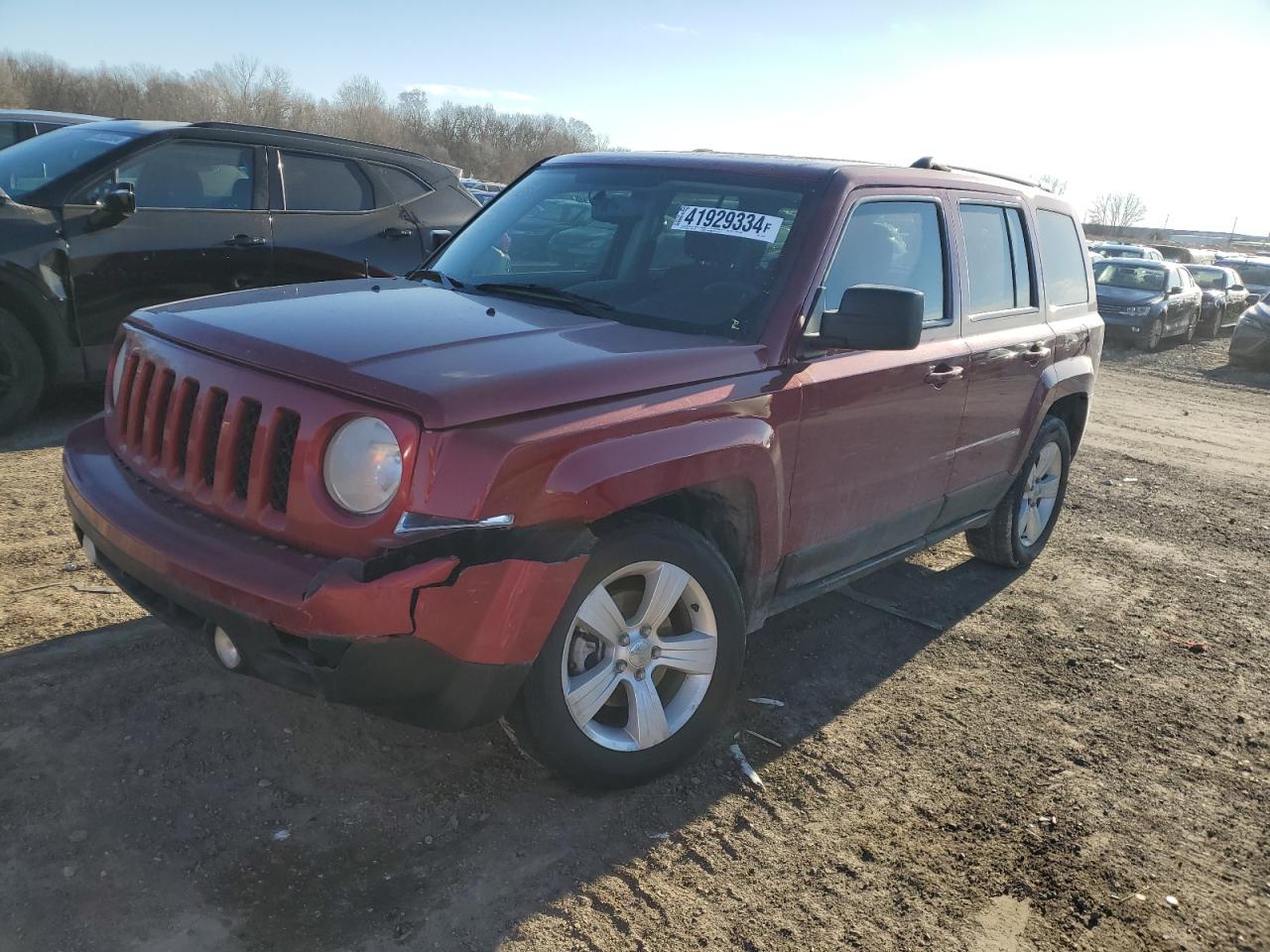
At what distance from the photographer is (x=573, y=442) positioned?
269 centimetres

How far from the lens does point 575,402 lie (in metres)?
2.74

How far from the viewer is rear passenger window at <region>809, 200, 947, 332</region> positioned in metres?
3.66

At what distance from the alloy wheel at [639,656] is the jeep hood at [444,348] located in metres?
0.59

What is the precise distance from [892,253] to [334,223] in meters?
4.64

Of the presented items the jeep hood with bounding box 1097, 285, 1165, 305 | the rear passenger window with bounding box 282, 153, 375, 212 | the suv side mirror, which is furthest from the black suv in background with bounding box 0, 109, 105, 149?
the jeep hood with bounding box 1097, 285, 1165, 305

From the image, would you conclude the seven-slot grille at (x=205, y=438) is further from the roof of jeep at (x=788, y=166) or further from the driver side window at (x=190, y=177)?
the driver side window at (x=190, y=177)

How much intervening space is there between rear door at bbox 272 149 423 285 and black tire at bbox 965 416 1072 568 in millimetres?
4490

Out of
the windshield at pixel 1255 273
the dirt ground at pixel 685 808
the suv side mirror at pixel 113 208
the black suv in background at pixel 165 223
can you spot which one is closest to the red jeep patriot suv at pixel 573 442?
the dirt ground at pixel 685 808

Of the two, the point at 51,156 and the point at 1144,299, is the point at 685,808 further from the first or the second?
the point at 1144,299

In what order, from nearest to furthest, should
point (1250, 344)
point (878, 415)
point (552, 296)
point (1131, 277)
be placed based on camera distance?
1. point (552, 296)
2. point (878, 415)
3. point (1250, 344)
4. point (1131, 277)

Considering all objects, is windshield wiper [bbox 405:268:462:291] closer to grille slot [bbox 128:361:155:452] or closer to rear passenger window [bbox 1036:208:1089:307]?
grille slot [bbox 128:361:155:452]

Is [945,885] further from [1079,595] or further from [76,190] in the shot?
[76,190]

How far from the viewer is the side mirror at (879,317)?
3.23 m

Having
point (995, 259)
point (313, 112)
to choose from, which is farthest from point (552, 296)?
point (313, 112)
